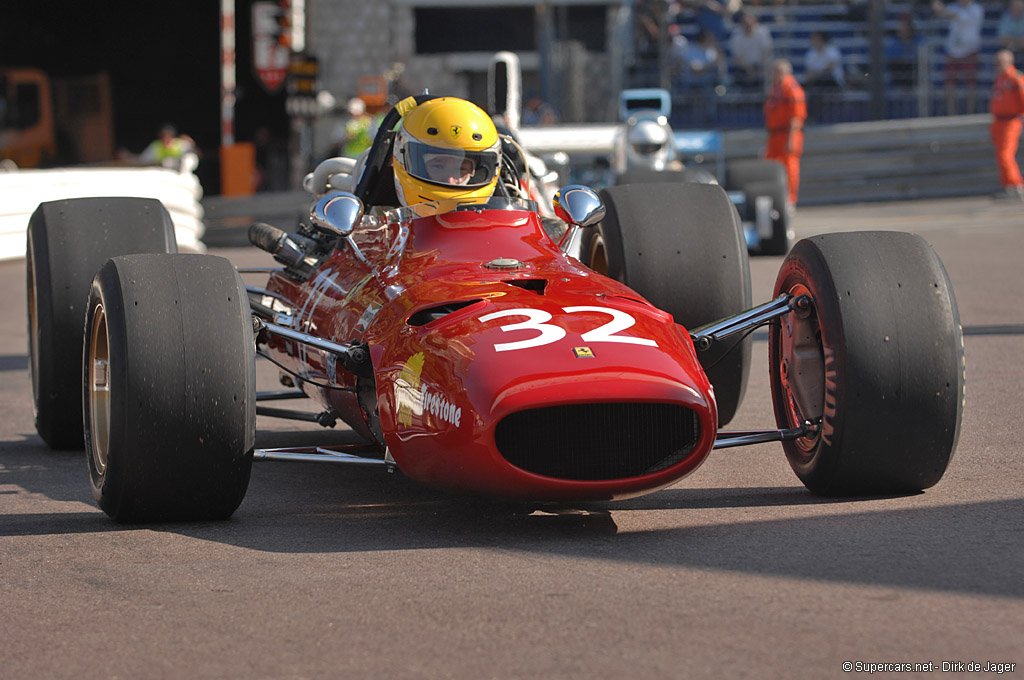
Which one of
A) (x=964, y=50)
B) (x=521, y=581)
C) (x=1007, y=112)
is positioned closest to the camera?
(x=521, y=581)

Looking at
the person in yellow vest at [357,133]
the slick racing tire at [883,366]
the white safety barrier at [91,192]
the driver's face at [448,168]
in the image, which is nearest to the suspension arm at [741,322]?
the slick racing tire at [883,366]

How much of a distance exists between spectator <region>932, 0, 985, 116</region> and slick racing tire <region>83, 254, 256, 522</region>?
77.5ft

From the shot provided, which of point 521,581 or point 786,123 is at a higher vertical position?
point 786,123

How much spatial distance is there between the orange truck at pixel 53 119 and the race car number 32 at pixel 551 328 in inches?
1442

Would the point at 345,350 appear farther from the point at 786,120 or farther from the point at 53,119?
the point at 53,119

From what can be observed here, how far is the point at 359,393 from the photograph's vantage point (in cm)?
588

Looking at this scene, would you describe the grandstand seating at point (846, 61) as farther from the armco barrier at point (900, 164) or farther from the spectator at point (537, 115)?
the spectator at point (537, 115)

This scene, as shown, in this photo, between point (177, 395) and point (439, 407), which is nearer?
point (439, 407)

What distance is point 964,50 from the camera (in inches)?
1075

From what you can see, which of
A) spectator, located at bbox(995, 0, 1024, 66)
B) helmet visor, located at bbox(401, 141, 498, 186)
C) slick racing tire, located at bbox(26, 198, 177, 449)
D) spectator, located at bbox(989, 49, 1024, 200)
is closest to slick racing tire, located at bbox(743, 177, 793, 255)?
spectator, located at bbox(989, 49, 1024, 200)

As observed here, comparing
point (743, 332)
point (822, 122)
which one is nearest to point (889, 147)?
point (822, 122)

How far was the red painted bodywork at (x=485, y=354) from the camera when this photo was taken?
4.74 meters

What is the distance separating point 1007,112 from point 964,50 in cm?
498

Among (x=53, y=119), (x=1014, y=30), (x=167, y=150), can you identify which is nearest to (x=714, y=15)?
(x=1014, y=30)
